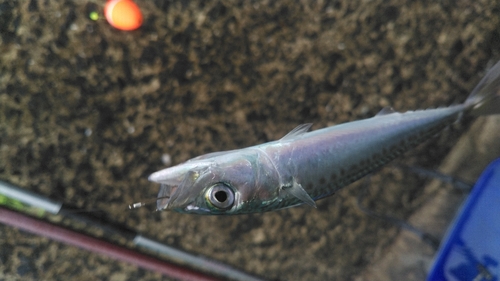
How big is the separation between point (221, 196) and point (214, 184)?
3cm

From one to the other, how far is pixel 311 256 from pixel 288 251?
12cm

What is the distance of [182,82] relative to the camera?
119 centimetres

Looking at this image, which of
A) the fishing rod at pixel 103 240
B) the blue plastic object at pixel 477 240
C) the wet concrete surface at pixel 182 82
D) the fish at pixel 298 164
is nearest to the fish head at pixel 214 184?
the fish at pixel 298 164

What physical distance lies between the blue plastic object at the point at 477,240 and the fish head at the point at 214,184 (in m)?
0.89

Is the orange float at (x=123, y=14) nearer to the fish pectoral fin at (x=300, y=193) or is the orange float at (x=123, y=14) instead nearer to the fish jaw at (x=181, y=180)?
the fish jaw at (x=181, y=180)

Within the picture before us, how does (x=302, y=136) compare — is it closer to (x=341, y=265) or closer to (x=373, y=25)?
(x=373, y=25)

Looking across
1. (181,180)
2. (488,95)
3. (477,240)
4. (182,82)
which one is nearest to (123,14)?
(182,82)

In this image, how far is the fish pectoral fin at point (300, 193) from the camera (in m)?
0.68

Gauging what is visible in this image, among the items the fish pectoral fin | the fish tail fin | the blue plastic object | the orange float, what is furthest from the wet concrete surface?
the fish pectoral fin

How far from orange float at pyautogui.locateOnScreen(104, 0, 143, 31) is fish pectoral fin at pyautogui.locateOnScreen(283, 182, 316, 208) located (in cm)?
78

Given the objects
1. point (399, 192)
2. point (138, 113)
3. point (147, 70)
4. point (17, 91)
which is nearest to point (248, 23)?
point (147, 70)

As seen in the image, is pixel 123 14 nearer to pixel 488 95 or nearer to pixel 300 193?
pixel 300 193

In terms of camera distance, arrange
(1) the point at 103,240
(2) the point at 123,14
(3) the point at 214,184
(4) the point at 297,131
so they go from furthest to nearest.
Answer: (1) the point at 103,240
(2) the point at 123,14
(4) the point at 297,131
(3) the point at 214,184

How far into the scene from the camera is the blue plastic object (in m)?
1.11
